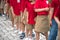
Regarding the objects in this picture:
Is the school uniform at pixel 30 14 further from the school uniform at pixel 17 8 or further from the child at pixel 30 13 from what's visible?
the school uniform at pixel 17 8

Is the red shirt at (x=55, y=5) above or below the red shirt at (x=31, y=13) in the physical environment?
above

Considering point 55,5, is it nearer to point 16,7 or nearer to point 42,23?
point 42,23

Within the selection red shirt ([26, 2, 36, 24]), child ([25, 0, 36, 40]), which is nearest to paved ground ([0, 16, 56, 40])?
child ([25, 0, 36, 40])

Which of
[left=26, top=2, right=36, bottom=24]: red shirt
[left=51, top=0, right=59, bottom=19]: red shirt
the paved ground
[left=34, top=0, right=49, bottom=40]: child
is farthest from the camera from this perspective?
the paved ground

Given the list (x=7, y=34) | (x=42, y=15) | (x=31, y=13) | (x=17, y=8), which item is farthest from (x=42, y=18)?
(x=7, y=34)

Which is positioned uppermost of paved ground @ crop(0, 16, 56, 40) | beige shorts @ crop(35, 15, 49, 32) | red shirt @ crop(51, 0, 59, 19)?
red shirt @ crop(51, 0, 59, 19)

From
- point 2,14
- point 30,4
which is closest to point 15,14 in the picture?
point 30,4

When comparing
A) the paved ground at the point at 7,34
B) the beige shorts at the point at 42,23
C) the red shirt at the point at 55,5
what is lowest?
the paved ground at the point at 7,34

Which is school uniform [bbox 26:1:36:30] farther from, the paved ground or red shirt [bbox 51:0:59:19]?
red shirt [bbox 51:0:59:19]

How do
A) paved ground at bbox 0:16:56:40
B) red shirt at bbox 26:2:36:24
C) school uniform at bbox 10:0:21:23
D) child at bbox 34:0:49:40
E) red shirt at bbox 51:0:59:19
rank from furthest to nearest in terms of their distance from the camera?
school uniform at bbox 10:0:21:23 → paved ground at bbox 0:16:56:40 → red shirt at bbox 26:2:36:24 → child at bbox 34:0:49:40 → red shirt at bbox 51:0:59:19

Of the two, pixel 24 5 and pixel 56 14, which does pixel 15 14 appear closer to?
pixel 24 5

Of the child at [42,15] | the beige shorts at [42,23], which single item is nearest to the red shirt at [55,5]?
the child at [42,15]

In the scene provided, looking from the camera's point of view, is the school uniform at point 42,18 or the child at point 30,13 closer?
the school uniform at point 42,18

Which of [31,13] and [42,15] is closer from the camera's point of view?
[42,15]
